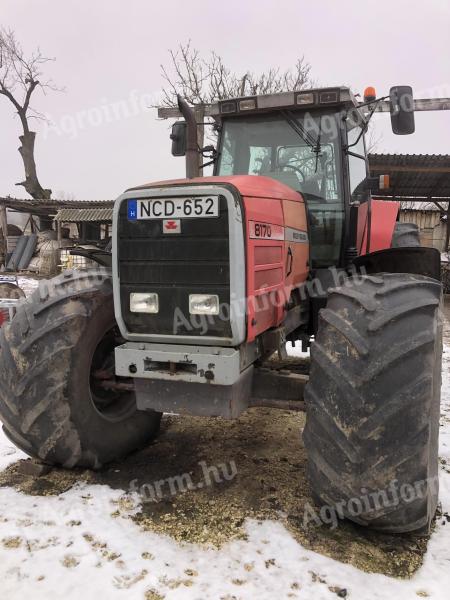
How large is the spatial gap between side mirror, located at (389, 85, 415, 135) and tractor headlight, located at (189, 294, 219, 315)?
2058mm

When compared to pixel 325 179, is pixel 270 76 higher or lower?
higher

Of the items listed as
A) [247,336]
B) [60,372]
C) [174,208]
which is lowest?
[60,372]

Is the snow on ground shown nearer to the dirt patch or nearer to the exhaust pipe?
the dirt patch

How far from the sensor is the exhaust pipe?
3025 millimetres

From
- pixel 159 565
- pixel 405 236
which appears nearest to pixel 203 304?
pixel 159 565

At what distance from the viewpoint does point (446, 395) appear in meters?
5.02

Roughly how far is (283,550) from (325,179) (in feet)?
8.24

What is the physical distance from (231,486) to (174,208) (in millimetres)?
1735

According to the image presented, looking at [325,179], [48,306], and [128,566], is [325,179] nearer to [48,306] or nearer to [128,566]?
[48,306]

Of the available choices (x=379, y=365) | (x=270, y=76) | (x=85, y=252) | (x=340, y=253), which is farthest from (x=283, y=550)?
(x=270, y=76)

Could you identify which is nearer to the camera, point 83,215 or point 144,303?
point 144,303

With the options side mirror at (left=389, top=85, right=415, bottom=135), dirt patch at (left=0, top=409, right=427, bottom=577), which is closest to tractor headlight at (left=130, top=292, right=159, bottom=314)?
dirt patch at (left=0, top=409, right=427, bottom=577)

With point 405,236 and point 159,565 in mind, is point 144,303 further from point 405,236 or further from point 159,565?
point 405,236

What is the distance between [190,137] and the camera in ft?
10.5
